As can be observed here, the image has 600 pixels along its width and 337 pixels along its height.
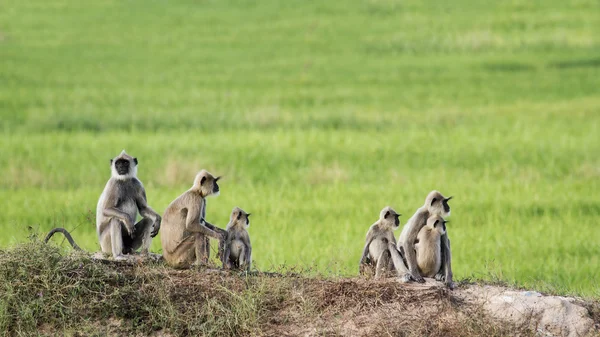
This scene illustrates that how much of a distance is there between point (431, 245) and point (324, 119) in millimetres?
19799

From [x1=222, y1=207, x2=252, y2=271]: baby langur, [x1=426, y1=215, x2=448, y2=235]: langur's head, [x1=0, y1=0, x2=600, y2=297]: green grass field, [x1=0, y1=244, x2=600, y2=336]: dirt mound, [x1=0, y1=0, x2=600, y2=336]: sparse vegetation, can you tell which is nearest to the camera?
[x1=0, y1=244, x2=600, y2=336]: dirt mound

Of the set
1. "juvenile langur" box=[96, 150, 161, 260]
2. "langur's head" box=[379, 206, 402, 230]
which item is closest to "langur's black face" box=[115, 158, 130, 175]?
"juvenile langur" box=[96, 150, 161, 260]

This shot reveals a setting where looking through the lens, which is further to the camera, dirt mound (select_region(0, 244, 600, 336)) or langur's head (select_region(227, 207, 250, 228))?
langur's head (select_region(227, 207, 250, 228))

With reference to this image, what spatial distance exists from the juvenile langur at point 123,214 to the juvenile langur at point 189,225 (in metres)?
0.35

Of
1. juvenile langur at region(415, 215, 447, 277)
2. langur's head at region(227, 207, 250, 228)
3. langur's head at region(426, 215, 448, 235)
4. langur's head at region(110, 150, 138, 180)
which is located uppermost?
langur's head at region(110, 150, 138, 180)

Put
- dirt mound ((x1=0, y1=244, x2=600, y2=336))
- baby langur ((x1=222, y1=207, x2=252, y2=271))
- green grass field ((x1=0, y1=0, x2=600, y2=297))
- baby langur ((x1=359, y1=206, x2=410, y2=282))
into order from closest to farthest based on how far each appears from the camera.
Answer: dirt mound ((x1=0, y1=244, x2=600, y2=336)), baby langur ((x1=222, y1=207, x2=252, y2=271)), baby langur ((x1=359, y1=206, x2=410, y2=282)), green grass field ((x1=0, y1=0, x2=600, y2=297))

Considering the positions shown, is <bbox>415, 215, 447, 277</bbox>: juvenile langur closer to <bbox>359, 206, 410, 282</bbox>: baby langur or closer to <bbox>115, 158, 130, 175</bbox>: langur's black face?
<bbox>359, 206, 410, 282</bbox>: baby langur

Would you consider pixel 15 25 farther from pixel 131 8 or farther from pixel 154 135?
pixel 154 135

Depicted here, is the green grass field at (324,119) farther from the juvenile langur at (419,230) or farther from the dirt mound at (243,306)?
the dirt mound at (243,306)

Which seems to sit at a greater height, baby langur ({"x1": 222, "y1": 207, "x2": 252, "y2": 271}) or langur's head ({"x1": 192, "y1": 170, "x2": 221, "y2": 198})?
langur's head ({"x1": 192, "y1": 170, "x2": 221, "y2": 198})

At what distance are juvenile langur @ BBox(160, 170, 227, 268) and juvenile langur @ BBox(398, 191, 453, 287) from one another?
1.88 meters

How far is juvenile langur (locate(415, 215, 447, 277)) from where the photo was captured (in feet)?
37.5

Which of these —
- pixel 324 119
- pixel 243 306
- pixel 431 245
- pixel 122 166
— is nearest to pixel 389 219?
pixel 431 245

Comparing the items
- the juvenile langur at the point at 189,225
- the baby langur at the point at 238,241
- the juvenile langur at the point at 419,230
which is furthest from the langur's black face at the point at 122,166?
the juvenile langur at the point at 419,230
